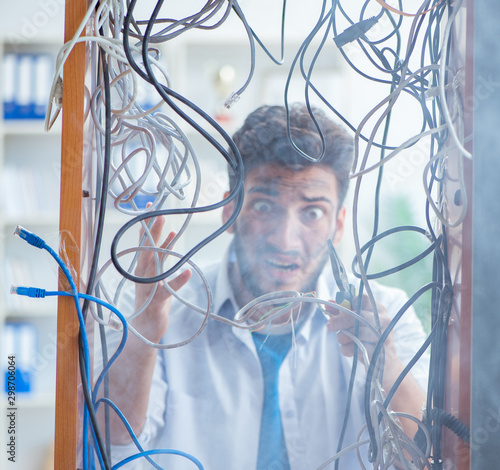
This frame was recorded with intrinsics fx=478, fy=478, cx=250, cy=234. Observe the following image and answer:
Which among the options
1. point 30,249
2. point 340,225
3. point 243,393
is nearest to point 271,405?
point 243,393

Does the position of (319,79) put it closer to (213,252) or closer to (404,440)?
(213,252)

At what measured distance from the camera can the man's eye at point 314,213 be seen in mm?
758

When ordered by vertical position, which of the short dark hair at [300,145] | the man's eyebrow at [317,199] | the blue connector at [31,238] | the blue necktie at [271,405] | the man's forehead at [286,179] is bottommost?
the blue necktie at [271,405]

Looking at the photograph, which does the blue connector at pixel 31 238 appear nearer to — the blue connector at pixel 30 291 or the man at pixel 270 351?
the blue connector at pixel 30 291

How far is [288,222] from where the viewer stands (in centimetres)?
76

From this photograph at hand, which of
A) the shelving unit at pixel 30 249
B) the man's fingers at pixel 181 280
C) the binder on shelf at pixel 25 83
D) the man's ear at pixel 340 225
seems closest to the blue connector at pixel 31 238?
the man's fingers at pixel 181 280

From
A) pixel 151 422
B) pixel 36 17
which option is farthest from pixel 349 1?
pixel 36 17

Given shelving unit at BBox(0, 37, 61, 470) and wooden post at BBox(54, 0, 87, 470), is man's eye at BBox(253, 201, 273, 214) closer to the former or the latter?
wooden post at BBox(54, 0, 87, 470)

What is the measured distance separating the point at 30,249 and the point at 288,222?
178cm

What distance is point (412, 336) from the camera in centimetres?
77

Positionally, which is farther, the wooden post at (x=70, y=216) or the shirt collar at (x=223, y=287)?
the shirt collar at (x=223, y=287)

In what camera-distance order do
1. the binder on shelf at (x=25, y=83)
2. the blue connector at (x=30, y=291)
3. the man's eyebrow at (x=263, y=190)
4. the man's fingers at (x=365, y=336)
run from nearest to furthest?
the blue connector at (x=30, y=291), the man's fingers at (x=365, y=336), the man's eyebrow at (x=263, y=190), the binder on shelf at (x=25, y=83)

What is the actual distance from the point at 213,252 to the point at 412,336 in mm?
352

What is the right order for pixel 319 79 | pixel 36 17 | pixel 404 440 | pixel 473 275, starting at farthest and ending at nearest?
pixel 36 17, pixel 319 79, pixel 404 440, pixel 473 275
